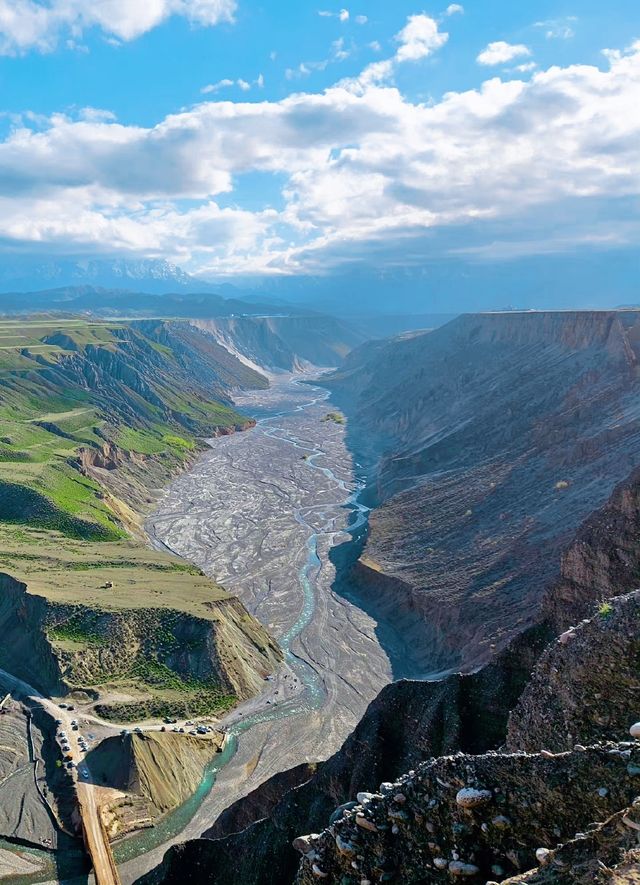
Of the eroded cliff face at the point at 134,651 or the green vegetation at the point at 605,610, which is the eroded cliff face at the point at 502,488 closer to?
the eroded cliff face at the point at 134,651

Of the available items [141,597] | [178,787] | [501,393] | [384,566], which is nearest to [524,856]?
[178,787]

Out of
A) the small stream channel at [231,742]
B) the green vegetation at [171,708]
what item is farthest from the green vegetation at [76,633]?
the small stream channel at [231,742]

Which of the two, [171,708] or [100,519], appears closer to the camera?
[171,708]

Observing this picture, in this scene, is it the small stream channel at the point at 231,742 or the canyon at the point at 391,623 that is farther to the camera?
the small stream channel at the point at 231,742

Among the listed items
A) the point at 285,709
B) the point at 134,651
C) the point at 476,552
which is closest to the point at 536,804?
the point at 285,709

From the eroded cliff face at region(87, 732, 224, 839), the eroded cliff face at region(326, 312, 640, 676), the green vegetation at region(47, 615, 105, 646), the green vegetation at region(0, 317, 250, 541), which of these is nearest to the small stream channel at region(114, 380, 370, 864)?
the eroded cliff face at region(87, 732, 224, 839)

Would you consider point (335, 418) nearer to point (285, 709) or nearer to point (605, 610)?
point (285, 709)

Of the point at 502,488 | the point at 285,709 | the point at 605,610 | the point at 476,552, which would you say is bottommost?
the point at 285,709
